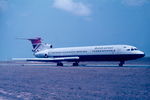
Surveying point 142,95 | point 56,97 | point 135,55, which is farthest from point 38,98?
point 135,55

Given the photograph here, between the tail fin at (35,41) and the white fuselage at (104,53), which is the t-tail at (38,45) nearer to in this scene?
the tail fin at (35,41)

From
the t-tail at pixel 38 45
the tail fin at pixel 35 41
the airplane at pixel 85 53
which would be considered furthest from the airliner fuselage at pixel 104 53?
the tail fin at pixel 35 41

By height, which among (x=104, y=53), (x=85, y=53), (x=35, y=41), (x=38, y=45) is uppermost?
(x=35, y=41)

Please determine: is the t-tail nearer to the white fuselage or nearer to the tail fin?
the tail fin

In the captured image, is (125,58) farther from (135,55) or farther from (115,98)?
(115,98)

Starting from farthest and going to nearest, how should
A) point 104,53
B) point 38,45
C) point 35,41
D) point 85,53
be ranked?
point 35,41 < point 38,45 < point 85,53 < point 104,53

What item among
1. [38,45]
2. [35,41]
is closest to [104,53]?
[38,45]

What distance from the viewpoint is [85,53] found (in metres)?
42.8

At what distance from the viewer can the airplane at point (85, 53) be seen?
3788cm

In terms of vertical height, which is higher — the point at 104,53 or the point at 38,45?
the point at 38,45

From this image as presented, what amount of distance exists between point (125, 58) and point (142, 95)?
25.9 metres

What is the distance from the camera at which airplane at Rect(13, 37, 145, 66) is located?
37.9 m

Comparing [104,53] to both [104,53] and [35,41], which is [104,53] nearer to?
[104,53]

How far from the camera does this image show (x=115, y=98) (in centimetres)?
1204
